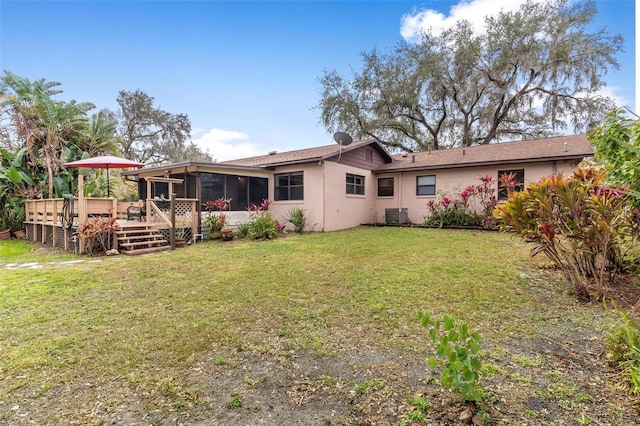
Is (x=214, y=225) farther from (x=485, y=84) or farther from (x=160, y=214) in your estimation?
(x=485, y=84)

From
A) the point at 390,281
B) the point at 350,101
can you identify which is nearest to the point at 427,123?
the point at 350,101

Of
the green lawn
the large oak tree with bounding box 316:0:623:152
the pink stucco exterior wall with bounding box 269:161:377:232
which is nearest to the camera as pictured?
the green lawn

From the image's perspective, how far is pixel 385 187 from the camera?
15844 millimetres

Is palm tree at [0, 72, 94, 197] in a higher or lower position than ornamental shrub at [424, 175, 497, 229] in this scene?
higher

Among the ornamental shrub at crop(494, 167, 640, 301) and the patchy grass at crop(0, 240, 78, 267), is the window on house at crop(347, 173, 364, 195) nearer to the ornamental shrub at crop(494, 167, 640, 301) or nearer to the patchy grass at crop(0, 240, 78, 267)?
the ornamental shrub at crop(494, 167, 640, 301)

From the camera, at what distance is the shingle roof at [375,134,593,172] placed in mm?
11555

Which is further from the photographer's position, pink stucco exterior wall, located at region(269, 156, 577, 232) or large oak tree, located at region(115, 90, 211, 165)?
large oak tree, located at region(115, 90, 211, 165)

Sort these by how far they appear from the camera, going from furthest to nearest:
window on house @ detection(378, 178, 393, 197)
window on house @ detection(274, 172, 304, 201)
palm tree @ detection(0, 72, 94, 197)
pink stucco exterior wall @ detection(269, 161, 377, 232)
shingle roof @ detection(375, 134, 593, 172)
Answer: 1. window on house @ detection(378, 178, 393, 197)
2. window on house @ detection(274, 172, 304, 201)
3. pink stucco exterior wall @ detection(269, 161, 377, 232)
4. shingle roof @ detection(375, 134, 593, 172)
5. palm tree @ detection(0, 72, 94, 197)

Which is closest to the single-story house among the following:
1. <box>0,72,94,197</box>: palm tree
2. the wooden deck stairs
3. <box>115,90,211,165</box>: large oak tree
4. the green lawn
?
the wooden deck stairs

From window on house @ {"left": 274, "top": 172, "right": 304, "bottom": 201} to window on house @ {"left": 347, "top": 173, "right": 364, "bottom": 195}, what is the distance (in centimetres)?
237

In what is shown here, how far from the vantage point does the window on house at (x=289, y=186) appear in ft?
42.6

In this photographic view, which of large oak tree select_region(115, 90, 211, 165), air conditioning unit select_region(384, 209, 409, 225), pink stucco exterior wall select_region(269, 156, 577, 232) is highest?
large oak tree select_region(115, 90, 211, 165)

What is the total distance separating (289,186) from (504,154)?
9331mm

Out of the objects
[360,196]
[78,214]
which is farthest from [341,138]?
[78,214]
